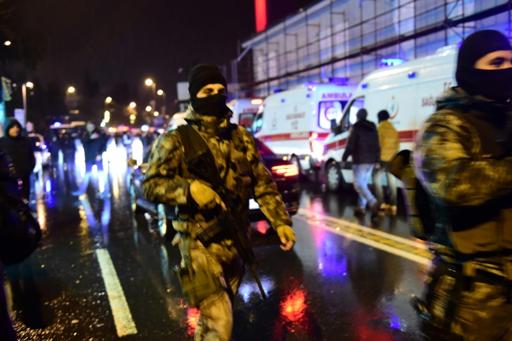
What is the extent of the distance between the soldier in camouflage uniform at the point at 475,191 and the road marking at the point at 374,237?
12.5 feet

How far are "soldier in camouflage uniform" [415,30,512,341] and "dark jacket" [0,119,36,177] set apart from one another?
25.2 feet

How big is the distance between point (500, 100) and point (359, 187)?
6.82m

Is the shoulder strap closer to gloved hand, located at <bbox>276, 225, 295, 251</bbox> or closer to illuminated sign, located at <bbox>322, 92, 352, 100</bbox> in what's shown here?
gloved hand, located at <bbox>276, 225, 295, 251</bbox>

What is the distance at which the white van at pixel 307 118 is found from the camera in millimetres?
14195

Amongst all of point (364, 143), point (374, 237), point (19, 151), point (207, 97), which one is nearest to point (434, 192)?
point (207, 97)

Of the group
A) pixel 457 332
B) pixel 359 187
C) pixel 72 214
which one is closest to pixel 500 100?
pixel 457 332

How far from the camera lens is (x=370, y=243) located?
22.8 feet

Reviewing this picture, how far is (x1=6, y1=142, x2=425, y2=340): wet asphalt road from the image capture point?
4.30 metres

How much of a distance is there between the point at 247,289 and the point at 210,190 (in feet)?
9.20

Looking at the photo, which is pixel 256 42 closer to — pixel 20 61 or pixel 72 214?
pixel 20 61

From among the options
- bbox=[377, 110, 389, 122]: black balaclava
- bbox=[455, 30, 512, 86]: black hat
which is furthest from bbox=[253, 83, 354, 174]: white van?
bbox=[455, 30, 512, 86]: black hat

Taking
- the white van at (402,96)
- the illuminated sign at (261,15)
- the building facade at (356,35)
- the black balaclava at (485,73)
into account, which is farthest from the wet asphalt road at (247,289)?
the illuminated sign at (261,15)

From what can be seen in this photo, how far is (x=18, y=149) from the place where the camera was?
8.43 meters

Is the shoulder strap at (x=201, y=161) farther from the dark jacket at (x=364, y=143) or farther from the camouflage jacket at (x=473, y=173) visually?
the dark jacket at (x=364, y=143)
